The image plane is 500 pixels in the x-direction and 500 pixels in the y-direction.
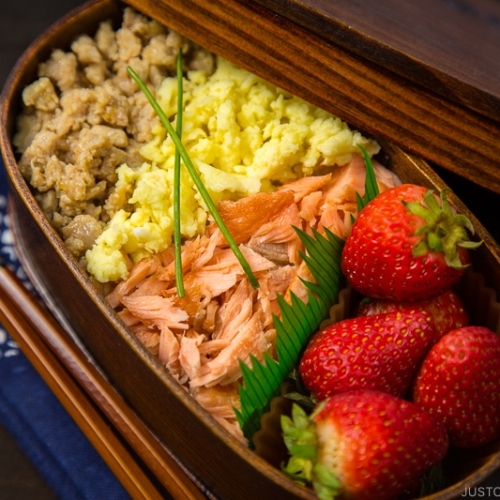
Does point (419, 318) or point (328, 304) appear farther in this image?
point (328, 304)

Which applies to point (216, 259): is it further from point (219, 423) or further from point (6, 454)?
point (6, 454)

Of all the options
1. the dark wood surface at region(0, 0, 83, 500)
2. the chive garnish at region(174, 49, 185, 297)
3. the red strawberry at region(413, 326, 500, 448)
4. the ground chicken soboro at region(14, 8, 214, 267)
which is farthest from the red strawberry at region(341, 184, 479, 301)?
the dark wood surface at region(0, 0, 83, 500)

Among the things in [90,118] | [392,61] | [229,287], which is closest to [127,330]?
[229,287]

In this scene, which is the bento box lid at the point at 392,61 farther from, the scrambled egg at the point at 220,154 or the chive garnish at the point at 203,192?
the chive garnish at the point at 203,192

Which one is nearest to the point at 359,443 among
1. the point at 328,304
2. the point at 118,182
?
the point at 328,304

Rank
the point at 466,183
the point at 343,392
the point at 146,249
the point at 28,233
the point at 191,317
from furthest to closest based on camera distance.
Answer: the point at 466,183 → the point at 28,233 → the point at 146,249 → the point at 191,317 → the point at 343,392

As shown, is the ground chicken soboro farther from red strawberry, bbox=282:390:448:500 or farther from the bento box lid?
red strawberry, bbox=282:390:448:500
